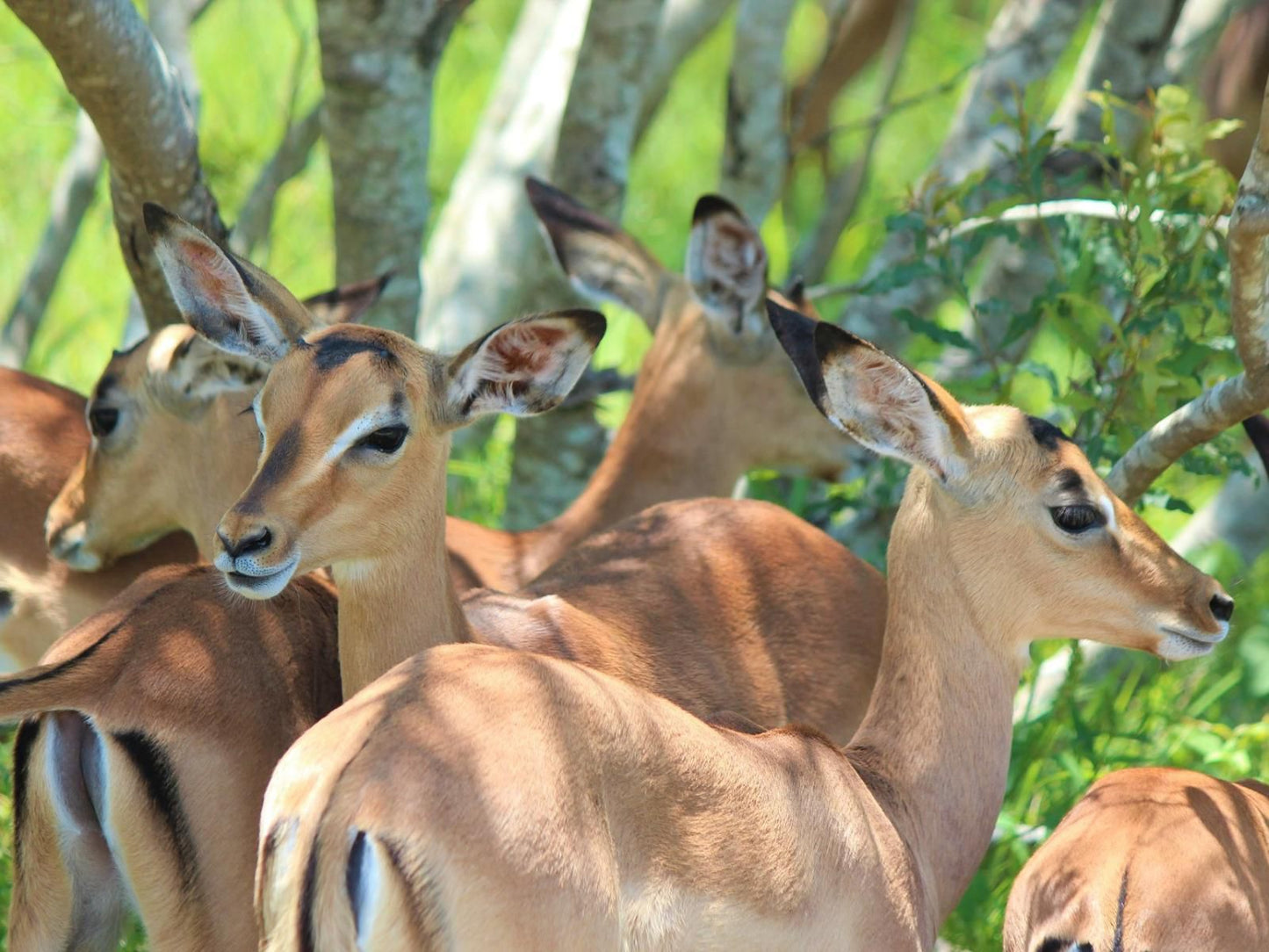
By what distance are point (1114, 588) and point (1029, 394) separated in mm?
4205

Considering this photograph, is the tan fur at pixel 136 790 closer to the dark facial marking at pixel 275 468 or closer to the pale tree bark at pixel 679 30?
the dark facial marking at pixel 275 468

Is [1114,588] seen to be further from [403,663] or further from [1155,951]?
[403,663]

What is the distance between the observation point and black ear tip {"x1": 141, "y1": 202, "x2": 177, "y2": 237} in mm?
3721

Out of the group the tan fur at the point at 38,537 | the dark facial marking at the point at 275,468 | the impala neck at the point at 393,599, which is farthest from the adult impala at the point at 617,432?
the dark facial marking at the point at 275,468

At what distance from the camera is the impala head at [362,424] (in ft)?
10.2

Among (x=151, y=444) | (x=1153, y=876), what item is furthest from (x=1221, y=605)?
(x=151, y=444)

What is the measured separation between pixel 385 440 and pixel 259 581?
382 mm

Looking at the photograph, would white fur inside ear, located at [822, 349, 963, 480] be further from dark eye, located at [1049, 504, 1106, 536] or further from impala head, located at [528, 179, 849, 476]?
impala head, located at [528, 179, 849, 476]

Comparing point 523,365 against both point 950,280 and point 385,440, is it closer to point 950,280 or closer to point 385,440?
point 385,440

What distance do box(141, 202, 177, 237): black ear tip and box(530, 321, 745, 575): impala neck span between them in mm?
1502

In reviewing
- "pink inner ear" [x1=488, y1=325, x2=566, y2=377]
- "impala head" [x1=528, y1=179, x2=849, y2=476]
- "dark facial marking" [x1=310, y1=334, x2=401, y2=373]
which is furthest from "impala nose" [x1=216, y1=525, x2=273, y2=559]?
"impala head" [x1=528, y1=179, x2=849, y2=476]

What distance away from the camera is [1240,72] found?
7125 mm

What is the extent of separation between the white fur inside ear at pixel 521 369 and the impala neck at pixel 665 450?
1.30 m

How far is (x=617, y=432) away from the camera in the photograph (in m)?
5.20
